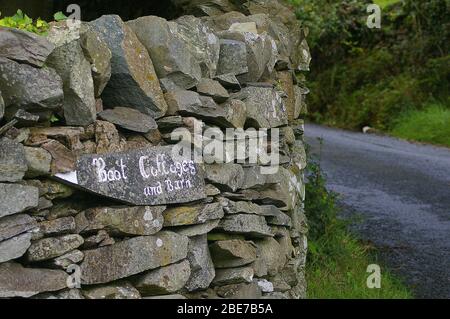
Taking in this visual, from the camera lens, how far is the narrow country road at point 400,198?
776cm

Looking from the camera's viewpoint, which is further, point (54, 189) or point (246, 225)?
point (246, 225)

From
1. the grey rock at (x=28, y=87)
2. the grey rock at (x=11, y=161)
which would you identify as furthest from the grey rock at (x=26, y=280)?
the grey rock at (x=28, y=87)

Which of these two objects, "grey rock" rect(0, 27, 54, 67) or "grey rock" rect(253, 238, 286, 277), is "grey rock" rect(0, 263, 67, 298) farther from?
"grey rock" rect(253, 238, 286, 277)

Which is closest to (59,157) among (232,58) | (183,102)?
(183,102)

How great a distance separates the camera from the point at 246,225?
165 inches

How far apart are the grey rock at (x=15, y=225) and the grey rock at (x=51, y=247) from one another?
0.10 metres

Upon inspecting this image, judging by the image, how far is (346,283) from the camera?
21.1 feet

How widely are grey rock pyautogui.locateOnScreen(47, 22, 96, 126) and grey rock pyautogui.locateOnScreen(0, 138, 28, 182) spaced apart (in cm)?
39

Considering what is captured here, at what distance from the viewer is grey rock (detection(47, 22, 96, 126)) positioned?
3270mm

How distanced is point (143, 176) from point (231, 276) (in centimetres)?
87

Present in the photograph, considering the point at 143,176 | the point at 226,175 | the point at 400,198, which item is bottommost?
the point at 400,198

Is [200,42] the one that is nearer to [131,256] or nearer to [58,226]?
[131,256]

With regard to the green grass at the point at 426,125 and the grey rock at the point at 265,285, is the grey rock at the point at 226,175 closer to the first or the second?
the grey rock at the point at 265,285

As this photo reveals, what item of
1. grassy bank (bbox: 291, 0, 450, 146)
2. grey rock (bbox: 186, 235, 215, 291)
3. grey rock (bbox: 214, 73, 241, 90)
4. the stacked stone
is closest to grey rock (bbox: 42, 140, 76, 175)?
the stacked stone
